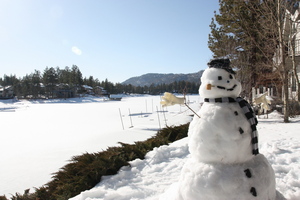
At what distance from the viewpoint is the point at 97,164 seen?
439 cm

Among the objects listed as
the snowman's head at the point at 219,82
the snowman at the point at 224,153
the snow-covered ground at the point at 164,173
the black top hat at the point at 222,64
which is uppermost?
the black top hat at the point at 222,64

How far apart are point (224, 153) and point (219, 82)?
0.83 m

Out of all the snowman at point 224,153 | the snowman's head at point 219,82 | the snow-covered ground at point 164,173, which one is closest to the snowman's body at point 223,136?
the snowman at point 224,153

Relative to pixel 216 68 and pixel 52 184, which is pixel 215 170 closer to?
pixel 216 68

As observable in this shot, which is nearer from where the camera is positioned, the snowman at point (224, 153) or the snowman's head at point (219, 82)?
the snowman at point (224, 153)

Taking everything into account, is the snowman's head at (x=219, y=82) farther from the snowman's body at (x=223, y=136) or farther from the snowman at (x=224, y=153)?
the snowman's body at (x=223, y=136)

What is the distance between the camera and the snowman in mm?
1868

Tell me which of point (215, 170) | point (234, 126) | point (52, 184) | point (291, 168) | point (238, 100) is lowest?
point (52, 184)

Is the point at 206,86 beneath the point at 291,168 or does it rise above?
above

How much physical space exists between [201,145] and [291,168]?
124 inches

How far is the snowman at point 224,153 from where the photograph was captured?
187cm

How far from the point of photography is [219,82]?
212 cm

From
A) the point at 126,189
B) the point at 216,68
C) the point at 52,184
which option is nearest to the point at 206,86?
the point at 216,68

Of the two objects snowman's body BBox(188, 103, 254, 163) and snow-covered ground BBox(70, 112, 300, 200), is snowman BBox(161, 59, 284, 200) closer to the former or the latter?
snowman's body BBox(188, 103, 254, 163)
